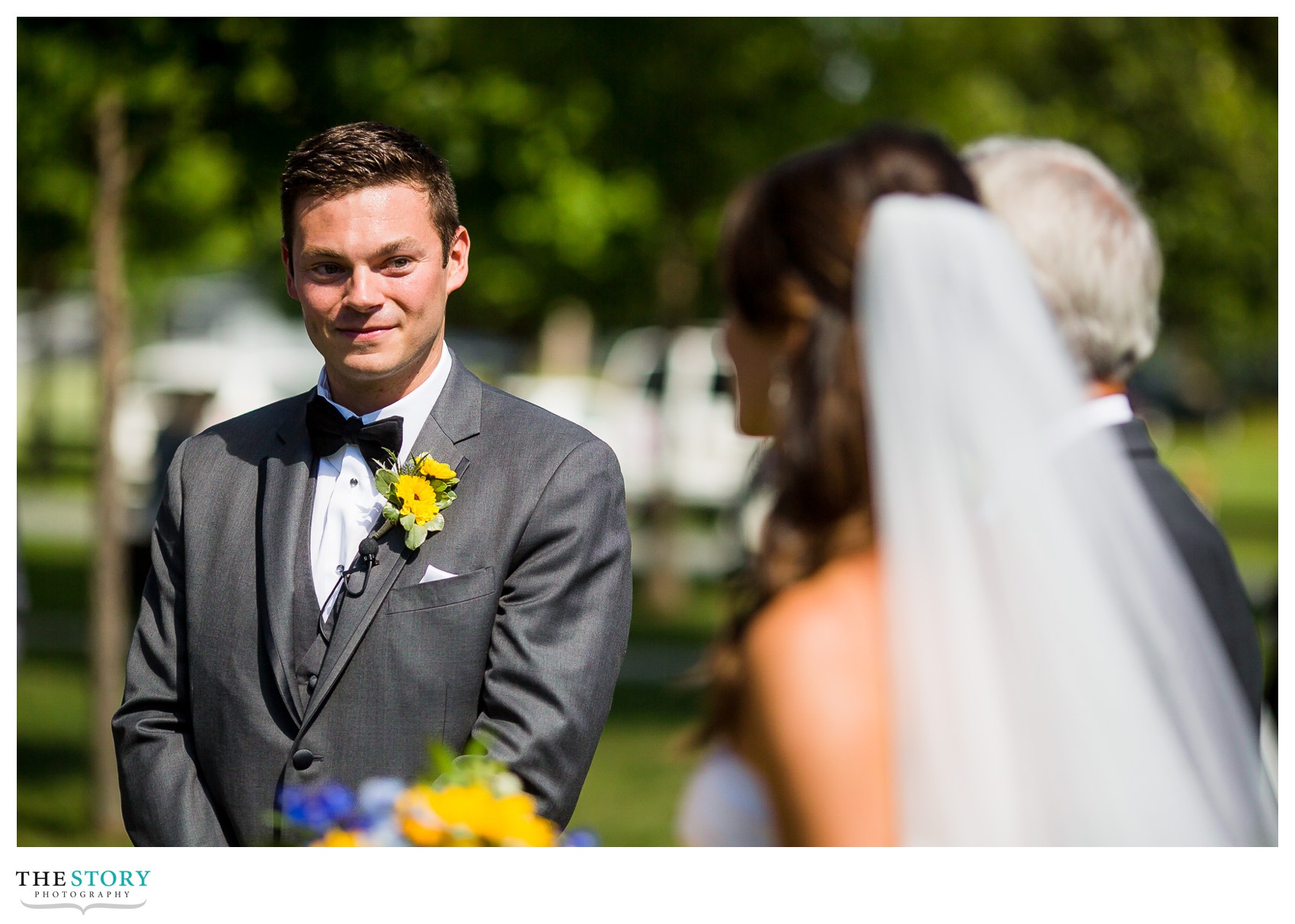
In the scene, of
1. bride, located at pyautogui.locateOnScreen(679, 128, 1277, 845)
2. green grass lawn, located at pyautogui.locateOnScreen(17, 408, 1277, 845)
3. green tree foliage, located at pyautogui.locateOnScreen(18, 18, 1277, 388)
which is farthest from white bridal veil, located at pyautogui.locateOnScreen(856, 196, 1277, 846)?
green tree foliage, located at pyautogui.locateOnScreen(18, 18, 1277, 388)

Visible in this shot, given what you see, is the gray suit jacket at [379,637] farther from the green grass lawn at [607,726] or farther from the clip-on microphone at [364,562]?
the green grass lawn at [607,726]

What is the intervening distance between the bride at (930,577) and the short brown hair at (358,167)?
0.86 metres

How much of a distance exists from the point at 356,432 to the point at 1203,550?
1576 millimetres

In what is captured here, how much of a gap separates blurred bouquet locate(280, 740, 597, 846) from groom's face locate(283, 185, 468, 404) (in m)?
0.87

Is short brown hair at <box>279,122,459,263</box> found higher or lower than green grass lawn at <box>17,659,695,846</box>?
higher

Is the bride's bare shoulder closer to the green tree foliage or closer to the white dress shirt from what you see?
the white dress shirt

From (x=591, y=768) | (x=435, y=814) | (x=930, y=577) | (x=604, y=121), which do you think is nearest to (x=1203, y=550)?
(x=930, y=577)

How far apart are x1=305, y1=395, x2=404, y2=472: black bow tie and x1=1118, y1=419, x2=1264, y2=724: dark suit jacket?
1.36m

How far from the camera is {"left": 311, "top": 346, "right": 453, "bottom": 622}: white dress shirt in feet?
9.23

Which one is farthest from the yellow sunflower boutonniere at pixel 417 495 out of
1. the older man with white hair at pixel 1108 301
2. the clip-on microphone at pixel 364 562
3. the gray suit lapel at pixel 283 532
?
the older man with white hair at pixel 1108 301

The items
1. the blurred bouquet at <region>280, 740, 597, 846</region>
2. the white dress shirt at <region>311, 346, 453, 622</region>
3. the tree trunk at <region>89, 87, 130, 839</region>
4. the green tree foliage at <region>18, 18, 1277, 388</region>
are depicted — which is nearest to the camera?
the blurred bouquet at <region>280, 740, 597, 846</region>

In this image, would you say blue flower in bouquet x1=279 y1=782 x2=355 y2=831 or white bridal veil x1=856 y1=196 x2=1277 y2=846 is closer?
white bridal veil x1=856 y1=196 x2=1277 y2=846

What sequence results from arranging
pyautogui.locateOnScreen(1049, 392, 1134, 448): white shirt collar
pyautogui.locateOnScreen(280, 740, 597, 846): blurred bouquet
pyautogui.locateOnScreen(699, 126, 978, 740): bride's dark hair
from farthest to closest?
pyautogui.locateOnScreen(1049, 392, 1134, 448): white shirt collar, pyautogui.locateOnScreen(280, 740, 597, 846): blurred bouquet, pyautogui.locateOnScreen(699, 126, 978, 740): bride's dark hair

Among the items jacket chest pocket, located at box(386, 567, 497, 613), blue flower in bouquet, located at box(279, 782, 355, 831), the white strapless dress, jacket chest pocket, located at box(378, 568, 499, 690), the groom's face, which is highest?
the groom's face
